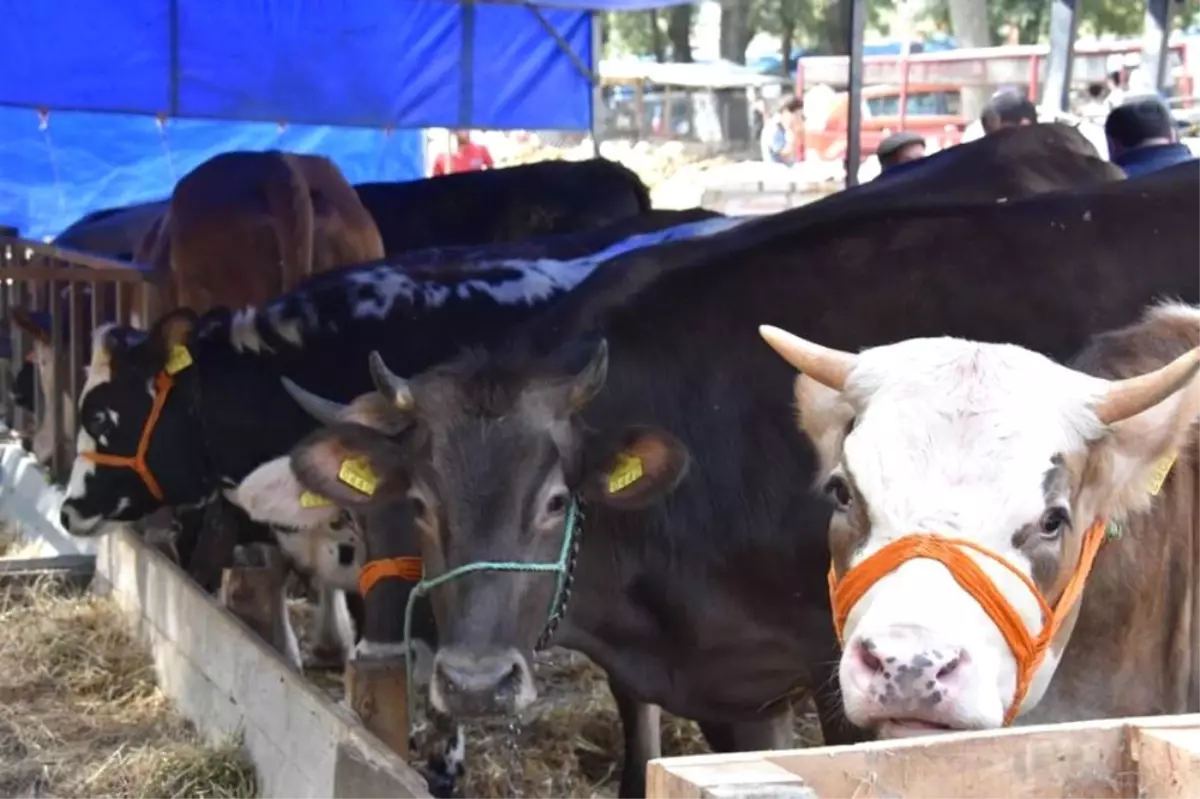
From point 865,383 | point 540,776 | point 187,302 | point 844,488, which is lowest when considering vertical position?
point 540,776

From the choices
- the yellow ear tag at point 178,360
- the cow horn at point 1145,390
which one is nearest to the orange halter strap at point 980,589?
the cow horn at point 1145,390

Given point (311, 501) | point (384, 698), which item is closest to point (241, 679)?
point (311, 501)

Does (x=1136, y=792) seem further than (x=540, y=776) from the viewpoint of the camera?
No

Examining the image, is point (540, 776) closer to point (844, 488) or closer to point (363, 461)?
point (363, 461)

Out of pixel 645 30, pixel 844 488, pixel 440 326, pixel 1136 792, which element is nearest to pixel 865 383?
pixel 844 488

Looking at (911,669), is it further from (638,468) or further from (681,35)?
(681,35)

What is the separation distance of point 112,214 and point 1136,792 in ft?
28.9

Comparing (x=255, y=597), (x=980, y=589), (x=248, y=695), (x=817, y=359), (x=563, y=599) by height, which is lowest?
(x=248, y=695)

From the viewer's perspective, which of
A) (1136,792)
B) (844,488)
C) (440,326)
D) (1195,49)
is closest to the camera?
(1136,792)

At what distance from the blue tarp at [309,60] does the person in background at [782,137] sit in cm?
1005

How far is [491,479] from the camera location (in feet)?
11.8

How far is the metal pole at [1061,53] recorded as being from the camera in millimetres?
8758

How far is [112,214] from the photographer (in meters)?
9.76

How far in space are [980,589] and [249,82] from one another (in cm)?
845
